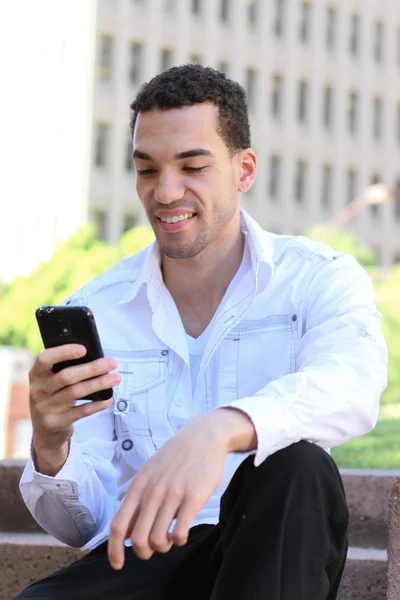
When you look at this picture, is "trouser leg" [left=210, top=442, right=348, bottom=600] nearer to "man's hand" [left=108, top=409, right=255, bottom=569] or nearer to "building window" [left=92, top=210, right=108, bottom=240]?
"man's hand" [left=108, top=409, right=255, bottom=569]

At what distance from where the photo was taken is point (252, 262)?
334 centimetres

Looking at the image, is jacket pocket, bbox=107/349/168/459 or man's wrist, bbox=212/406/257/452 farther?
jacket pocket, bbox=107/349/168/459

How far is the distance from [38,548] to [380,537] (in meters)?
1.18

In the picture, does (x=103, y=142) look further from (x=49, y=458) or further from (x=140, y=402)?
(x=49, y=458)

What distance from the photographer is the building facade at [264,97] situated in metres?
48.8

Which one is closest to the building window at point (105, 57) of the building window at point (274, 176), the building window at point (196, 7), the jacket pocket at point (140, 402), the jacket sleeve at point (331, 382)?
the building window at point (196, 7)

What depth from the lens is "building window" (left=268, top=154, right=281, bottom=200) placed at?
55.5 m

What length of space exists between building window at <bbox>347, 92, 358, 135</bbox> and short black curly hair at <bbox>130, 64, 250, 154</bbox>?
57335 mm

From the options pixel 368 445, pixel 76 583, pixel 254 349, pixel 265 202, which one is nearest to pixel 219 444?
pixel 76 583

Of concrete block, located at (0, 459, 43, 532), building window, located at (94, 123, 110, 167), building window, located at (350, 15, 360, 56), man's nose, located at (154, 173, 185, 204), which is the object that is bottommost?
building window, located at (94, 123, 110, 167)

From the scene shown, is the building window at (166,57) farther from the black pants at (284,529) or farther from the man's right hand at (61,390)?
the black pants at (284,529)

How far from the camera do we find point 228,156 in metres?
3.41

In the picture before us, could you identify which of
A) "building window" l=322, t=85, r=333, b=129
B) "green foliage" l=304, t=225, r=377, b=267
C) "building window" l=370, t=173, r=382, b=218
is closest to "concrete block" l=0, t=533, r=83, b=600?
"green foliage" l=304, t=225, r=377, b=267

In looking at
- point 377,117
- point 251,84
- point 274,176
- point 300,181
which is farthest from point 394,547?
point 377,117
